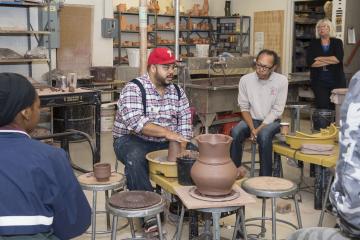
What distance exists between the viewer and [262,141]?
13.8 feet

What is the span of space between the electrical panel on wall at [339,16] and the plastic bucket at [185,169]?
6252 millimetres

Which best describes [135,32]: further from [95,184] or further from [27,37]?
[95,184]

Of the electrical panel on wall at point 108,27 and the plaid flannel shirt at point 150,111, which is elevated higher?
the electrical panel on wall at point 108,27

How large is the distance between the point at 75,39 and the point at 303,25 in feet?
16.5

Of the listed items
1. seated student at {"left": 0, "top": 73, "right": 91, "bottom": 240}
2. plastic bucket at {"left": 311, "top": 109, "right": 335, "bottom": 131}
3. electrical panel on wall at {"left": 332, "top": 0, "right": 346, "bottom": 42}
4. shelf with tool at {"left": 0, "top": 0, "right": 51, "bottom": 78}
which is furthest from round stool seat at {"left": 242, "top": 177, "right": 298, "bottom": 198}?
electrical panel on wall at {"left": 332, "top": 0, "right": 346, "bottom": 42}

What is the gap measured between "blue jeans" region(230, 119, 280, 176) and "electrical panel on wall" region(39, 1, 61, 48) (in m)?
3.43

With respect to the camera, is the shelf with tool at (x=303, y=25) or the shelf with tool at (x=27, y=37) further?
the shelf with tool at (x=303, y=25)

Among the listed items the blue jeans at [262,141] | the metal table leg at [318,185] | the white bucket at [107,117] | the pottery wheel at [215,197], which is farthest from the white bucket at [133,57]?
the pottery wheel at [215,197]

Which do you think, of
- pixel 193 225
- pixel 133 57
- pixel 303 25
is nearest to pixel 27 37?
pixel 133 57

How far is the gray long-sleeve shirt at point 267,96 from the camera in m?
4.48

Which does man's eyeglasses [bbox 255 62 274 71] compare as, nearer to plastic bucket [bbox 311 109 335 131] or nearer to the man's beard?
plastic bucket [bbox 311 109 335 131]

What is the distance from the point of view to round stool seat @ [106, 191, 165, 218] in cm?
245

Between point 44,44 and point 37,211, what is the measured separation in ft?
17.5

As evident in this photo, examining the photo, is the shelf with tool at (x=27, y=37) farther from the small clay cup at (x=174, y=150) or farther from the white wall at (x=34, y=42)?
the small clay cup at (x=174, y=150)
